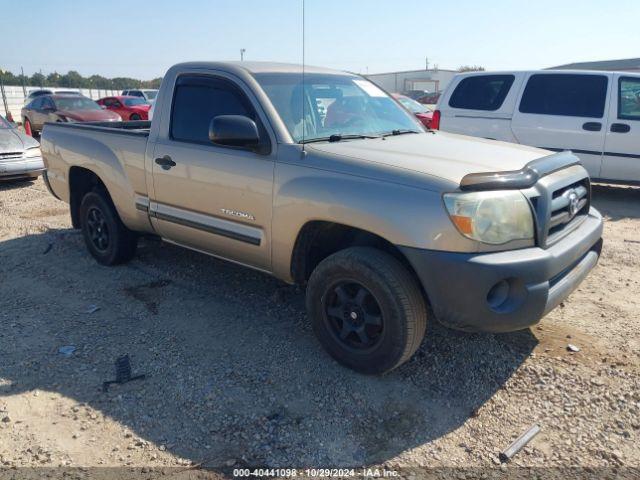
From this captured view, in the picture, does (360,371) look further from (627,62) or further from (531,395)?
(627,62)

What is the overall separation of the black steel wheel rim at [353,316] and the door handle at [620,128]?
6097mm

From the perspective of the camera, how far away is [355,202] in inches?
119

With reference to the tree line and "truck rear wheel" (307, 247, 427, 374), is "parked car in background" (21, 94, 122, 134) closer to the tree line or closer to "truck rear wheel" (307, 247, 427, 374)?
"truck rear wheel" (307, 247, 427, 374)

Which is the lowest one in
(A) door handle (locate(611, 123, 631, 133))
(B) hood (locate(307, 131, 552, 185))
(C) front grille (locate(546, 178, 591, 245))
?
(C) front grille (locate(546, 178, 591, 245))

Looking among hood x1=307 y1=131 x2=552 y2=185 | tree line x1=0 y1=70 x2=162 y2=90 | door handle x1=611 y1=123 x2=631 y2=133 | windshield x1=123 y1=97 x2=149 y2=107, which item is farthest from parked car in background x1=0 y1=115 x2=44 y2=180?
tree line x1=0 y1=70 x2=162 y2=90

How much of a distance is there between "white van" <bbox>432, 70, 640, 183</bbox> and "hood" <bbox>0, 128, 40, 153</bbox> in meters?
7.52

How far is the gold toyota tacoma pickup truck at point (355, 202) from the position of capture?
281 cm

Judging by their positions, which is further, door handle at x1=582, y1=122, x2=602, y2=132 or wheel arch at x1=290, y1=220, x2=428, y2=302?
door handle at x1=582, y1=122, x2=602, y2=132

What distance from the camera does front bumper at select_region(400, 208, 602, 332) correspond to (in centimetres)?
274

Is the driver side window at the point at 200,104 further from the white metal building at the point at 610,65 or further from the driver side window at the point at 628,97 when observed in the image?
the white metal building at the point at 610,65

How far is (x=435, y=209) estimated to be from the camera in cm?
279

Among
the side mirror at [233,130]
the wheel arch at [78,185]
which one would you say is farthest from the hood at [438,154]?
the wheel arch at [78,185]

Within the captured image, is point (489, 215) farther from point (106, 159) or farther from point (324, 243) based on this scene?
point (106, 159)

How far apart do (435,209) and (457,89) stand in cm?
649
